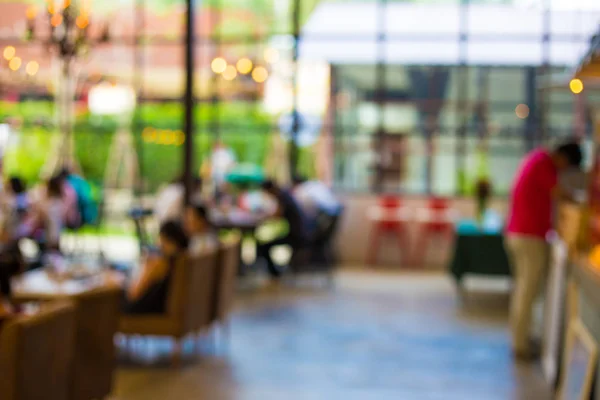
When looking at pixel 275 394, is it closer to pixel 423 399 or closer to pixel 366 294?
pixel 423 399

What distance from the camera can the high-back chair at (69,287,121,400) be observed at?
18.3ft

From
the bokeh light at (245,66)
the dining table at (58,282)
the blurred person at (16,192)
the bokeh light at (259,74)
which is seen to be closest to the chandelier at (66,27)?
the dining table at (58,282)

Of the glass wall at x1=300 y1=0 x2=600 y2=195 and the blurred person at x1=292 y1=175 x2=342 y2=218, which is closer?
the blurred person at x1=292 y1=175 x2=342 y2=218

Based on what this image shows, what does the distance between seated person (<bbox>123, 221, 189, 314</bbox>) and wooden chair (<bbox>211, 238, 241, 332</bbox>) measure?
69cm

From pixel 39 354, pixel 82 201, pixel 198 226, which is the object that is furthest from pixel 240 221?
pixel 39 354

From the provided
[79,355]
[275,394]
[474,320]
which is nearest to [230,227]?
[474,320]

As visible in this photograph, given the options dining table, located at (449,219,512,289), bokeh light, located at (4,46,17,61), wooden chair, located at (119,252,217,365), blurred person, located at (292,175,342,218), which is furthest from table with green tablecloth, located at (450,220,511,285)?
bokeh light, located at (4,46,17,61)

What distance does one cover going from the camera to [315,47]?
1582 cm

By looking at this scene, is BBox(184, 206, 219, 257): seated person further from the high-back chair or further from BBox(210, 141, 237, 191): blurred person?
BBox(210, 141, 237, 191): blurred person

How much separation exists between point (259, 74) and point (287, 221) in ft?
10.2

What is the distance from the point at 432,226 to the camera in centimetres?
1488

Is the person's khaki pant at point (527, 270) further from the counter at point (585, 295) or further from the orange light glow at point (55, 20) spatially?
the orange light glow at point (55, 20)

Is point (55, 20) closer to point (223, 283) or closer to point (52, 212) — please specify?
point (223, 283)

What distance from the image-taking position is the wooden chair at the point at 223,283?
851cm
